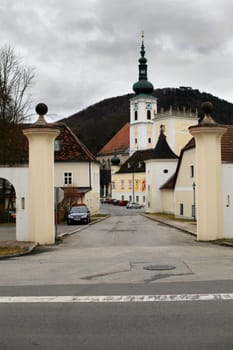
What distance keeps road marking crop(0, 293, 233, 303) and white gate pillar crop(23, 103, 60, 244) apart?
1167 centimetres

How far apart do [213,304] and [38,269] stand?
6189mm

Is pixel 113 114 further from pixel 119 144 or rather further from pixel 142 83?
pixel 142 83

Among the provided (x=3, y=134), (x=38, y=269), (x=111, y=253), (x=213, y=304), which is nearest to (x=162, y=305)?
(x=213, y=304)

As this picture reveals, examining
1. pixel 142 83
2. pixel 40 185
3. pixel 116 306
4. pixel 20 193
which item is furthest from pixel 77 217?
pixel 142 83

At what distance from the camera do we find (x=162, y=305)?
340 inches

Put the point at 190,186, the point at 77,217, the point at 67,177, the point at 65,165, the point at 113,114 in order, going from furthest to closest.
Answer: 1. the point at 113,114
2. the point at 67,177
3. the point at 65,165
4. the point at 190,186
5. the point at 77,217

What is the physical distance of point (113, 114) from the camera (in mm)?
192375

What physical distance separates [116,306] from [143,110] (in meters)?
118

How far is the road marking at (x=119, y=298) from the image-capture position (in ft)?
29.9

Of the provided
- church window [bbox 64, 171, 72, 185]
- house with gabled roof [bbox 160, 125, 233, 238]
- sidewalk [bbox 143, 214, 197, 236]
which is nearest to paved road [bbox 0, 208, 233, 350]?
house with gabled roof [bbox 160, 125, 233, 238]

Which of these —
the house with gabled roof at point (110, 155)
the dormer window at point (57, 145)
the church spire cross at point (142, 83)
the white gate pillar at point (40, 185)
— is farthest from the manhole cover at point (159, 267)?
the house with gabled roof at point (110, 155)

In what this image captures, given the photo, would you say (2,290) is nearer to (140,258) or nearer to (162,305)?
(162,305)

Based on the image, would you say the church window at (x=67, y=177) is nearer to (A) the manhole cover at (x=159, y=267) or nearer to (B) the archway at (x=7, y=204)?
(B) the archway at (x=7, y=204)

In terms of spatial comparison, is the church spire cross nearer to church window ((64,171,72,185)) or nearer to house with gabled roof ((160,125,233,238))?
A: house with gabled roof ((160,125,233,238))
